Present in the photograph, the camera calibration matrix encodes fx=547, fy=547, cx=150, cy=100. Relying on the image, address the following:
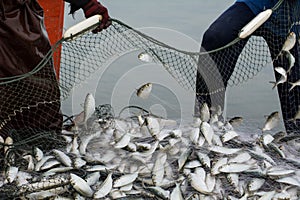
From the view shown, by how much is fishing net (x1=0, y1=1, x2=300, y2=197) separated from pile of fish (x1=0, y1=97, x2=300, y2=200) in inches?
12.0

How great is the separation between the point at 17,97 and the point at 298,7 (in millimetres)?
2091

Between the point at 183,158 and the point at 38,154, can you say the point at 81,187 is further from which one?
the point at 183,158

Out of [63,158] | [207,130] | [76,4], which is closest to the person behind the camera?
[63,158]

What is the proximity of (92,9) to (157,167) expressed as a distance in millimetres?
1257

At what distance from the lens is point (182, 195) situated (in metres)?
2.57

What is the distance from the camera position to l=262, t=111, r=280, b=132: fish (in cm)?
334

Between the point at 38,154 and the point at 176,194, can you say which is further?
the point at 38,154

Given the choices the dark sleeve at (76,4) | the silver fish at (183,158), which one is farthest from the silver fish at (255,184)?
the dark sleeve at (76,4)

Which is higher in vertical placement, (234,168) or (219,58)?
(219,58)

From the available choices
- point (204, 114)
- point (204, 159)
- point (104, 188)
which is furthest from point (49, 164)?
point (204, 114)

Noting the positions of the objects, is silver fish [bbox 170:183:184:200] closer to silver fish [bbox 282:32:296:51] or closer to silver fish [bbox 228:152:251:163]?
silver fish [bbox 228:152:251:163]

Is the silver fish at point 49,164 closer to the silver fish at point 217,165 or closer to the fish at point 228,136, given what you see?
the silver fish at point 217,165

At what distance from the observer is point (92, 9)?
346cm

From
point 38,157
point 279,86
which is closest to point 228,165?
point 38,157
